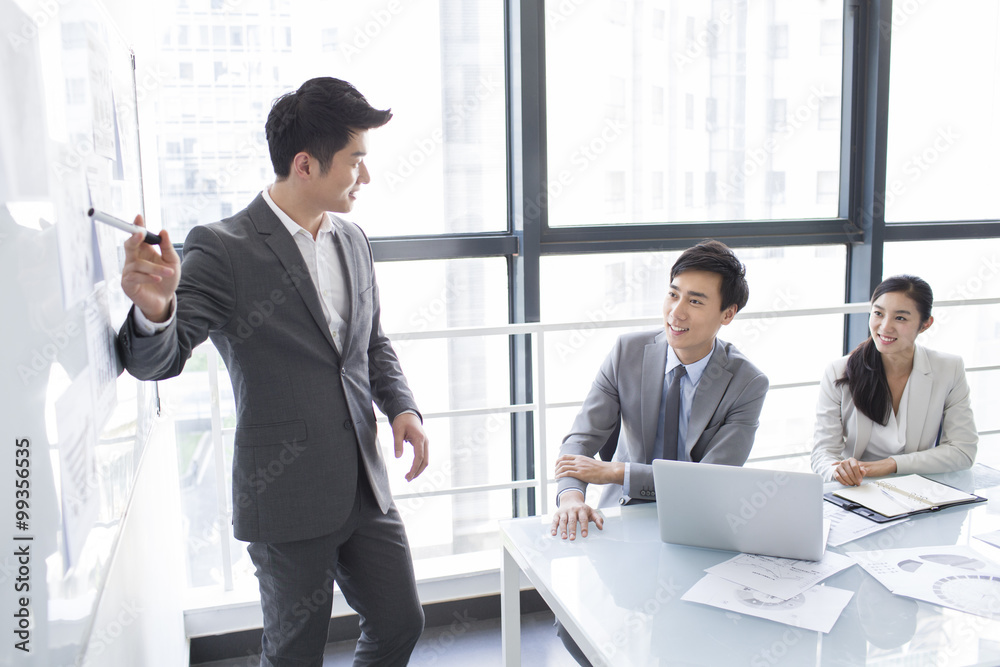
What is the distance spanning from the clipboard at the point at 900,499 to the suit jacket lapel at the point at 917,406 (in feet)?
1.12

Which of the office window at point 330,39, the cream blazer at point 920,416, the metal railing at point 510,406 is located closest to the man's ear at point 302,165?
the metal railing at point 510,406

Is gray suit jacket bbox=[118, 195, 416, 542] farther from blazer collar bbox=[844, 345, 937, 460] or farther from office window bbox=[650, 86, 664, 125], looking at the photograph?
office window bbox=[650, 86, 664, 125]

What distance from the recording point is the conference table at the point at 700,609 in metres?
0.98

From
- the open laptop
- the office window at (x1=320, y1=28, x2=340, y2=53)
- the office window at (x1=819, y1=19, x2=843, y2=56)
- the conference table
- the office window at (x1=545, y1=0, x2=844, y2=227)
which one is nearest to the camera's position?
the conference table

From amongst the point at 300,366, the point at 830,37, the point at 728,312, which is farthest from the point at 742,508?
the point at 830,37

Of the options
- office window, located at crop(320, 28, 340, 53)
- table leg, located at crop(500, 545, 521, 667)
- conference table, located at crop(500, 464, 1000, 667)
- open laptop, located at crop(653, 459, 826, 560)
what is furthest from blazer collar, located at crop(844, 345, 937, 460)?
office window, located at crop(320, 28, 340, 53)

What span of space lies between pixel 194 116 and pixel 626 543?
175 centimetres

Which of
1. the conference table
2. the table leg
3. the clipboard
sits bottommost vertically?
the table leg

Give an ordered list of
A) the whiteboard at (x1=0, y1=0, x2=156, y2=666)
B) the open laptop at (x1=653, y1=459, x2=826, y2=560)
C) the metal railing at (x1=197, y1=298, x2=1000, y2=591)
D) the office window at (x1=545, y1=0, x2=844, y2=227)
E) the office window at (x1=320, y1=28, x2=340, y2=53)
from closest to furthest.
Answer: the whiteboard at (x1=0, y1=0, x2=156, y2=666), the open laptop at (x1=653, y1=459, x2=826, y2=560), the metal railing at (x1=197, y1=298, x2=1000, y2=591), the office window at (x1=320, y1=28, x2=340, y2=53), the office window at (x1=545, y1=0, x2=844, y2=227)

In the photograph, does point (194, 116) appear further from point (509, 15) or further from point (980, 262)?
point (980, 262)

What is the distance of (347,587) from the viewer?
1.52m

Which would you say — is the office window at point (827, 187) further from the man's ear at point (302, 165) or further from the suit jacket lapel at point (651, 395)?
the man's ear at point (302, 165)

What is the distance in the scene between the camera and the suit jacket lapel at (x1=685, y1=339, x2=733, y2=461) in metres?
1.62

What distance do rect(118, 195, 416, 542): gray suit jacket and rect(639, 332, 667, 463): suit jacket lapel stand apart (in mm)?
660
